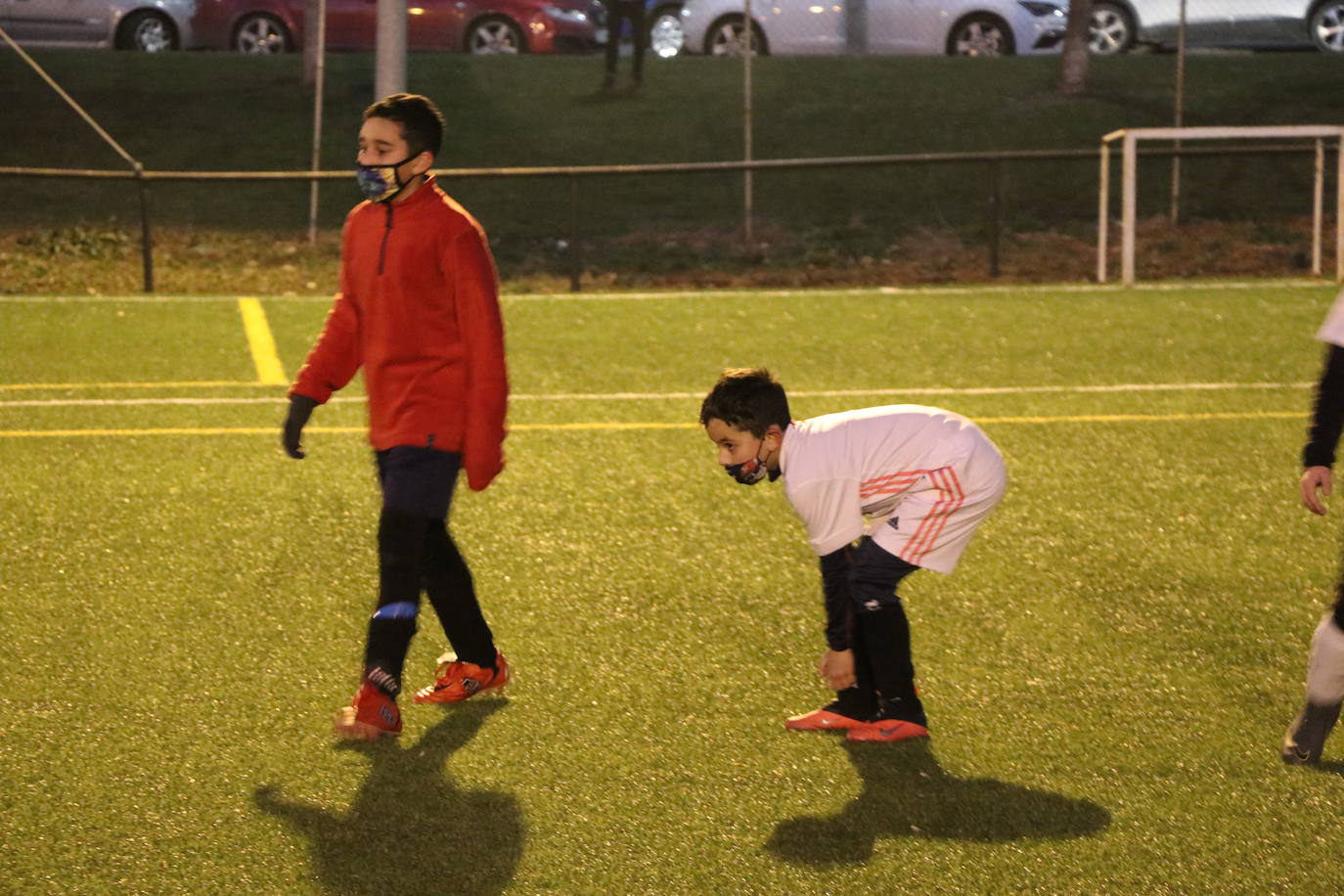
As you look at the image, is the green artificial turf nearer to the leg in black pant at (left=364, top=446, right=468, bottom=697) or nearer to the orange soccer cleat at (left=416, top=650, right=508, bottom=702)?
the orange soccer cleat at (left=416, top=650, right=508, bottom=702)

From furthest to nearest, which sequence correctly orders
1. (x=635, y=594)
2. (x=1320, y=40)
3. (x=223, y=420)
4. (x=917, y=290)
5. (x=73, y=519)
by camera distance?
(x=1320, y=40)
(x=917, y=290)
(x=223, y=420)
(x=73, y=519)
(x=635, y=594)

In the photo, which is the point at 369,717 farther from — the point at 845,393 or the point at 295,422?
the point at 845,393

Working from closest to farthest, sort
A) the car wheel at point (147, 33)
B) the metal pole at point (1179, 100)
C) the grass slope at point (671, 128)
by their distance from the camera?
the metal pole at point (1179, 100), the grass slope at point (671, 128), the car wheel at point (147, 33)

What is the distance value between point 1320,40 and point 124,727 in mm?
23203

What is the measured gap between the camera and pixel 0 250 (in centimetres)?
1728

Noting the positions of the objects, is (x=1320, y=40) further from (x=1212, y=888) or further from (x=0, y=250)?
(x=1212, y=888)

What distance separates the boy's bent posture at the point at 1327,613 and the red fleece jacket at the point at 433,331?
1.95 m

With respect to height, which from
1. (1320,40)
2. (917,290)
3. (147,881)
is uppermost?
(1320,40)

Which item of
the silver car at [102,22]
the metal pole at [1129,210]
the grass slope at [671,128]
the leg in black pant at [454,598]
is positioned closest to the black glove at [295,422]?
the leg in black pant at [454,598]

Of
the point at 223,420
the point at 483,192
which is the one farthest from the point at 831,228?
the point at 223,420

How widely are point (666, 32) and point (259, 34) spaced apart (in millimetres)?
5468

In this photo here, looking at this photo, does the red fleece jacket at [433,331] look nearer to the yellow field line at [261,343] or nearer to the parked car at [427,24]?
the yellow field line at [261,343]

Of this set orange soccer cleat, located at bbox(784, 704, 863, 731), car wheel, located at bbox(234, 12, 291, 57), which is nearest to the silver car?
car wheel, located at bbox(234, 12, 291, 57)

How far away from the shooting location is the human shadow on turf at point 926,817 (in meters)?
3.83
